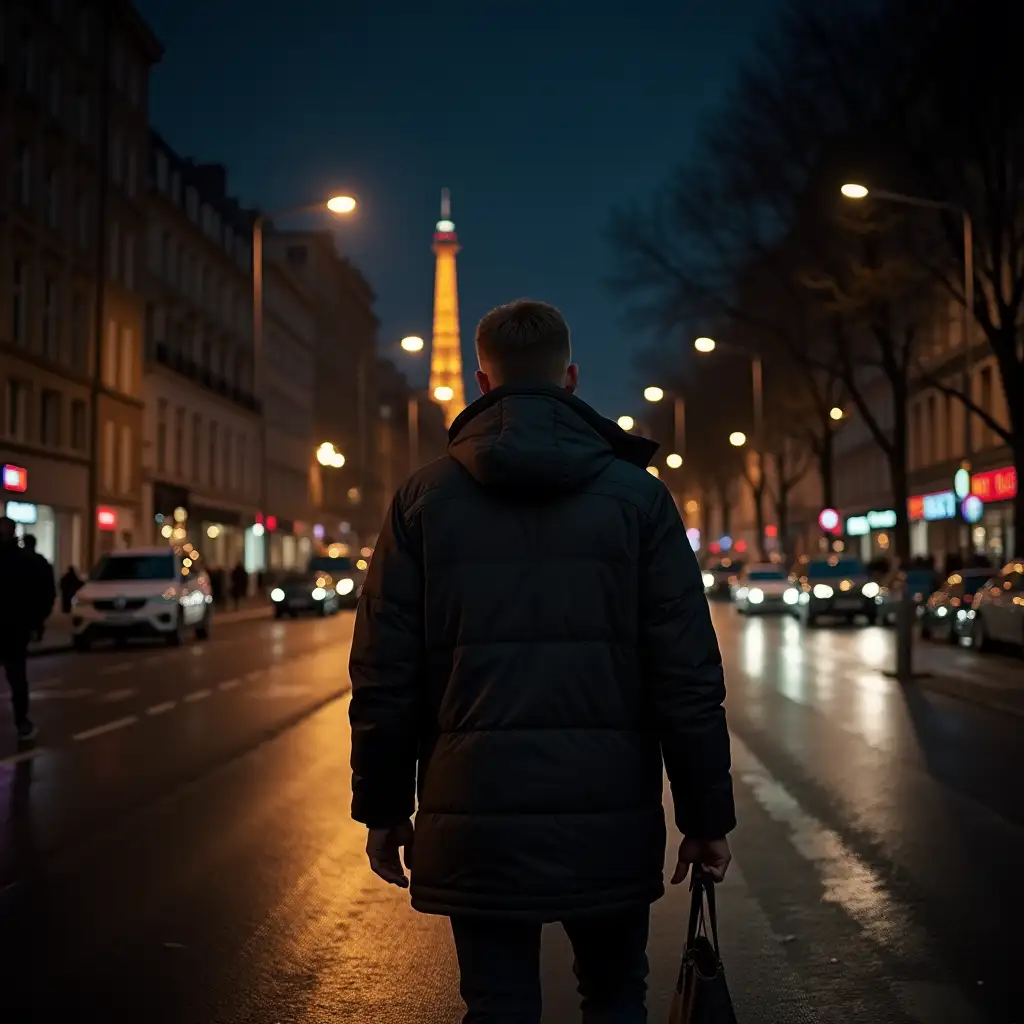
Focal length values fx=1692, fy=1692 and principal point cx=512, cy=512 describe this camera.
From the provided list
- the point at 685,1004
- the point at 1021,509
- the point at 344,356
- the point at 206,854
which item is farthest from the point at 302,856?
the point at 344,356

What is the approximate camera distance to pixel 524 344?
3732 mm

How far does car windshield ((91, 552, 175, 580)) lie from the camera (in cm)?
3412

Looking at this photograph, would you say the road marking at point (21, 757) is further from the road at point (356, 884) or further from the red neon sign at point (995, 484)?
the red neon sign at point (995, 484)

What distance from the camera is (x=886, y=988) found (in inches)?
237

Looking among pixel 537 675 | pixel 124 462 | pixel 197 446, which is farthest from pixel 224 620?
pixel 537 675

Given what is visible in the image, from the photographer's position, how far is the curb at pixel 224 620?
32125 millimetres

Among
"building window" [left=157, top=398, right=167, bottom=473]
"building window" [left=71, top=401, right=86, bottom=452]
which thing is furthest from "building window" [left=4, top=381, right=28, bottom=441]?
"building window" [left=157, top=398, right=167, bottom=473]

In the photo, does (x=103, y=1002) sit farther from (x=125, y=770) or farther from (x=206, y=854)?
(x=125, y=770)

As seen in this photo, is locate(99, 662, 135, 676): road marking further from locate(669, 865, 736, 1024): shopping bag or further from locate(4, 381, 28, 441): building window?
locate(669, 865, 736, 1024): shopping bag

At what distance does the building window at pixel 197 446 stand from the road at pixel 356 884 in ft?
169

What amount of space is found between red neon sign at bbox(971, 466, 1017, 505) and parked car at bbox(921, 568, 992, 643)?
1656cm

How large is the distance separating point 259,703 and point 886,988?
13.9 metres

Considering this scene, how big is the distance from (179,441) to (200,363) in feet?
18.5

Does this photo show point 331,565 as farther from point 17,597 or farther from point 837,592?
point 17,597
